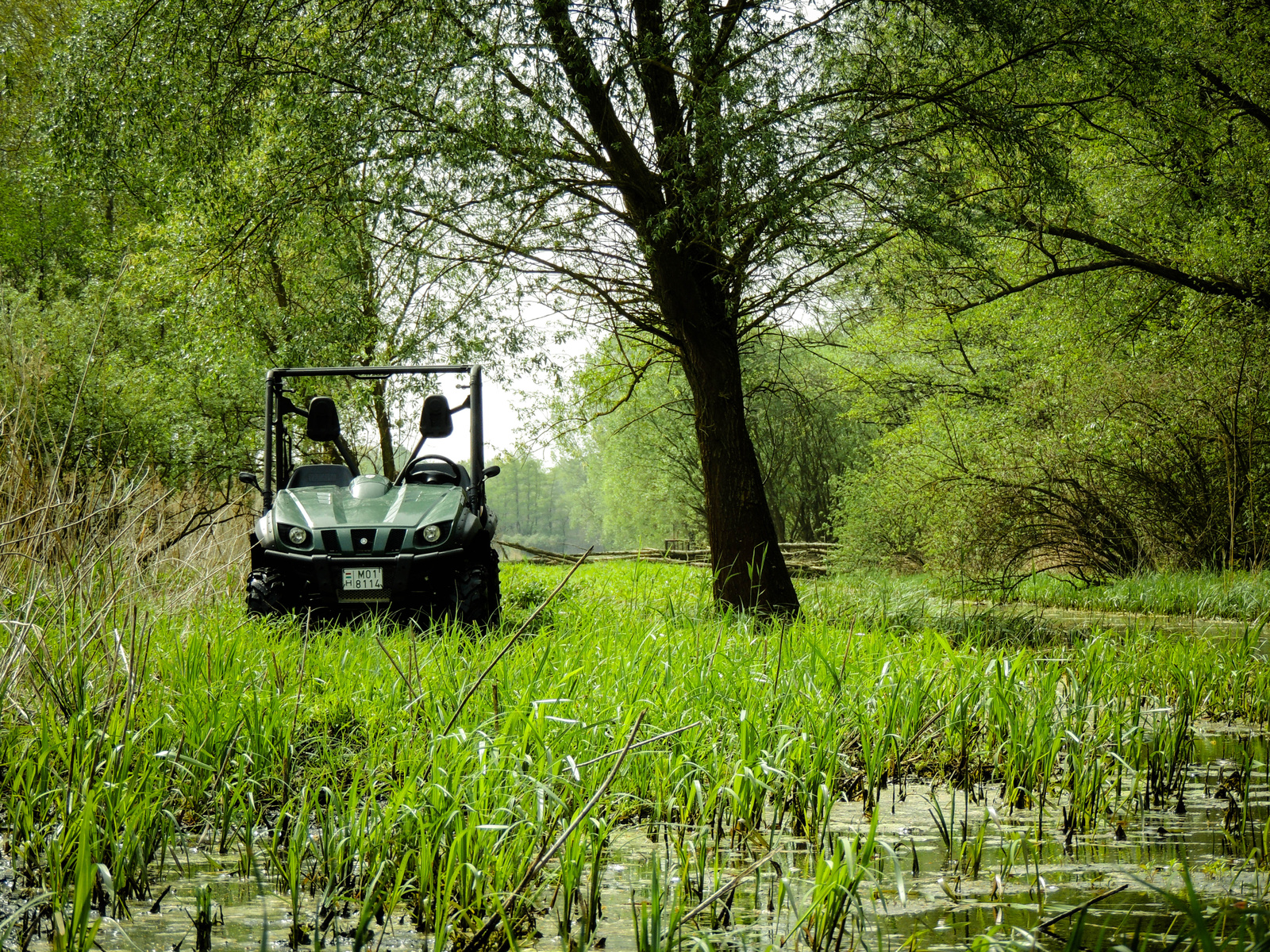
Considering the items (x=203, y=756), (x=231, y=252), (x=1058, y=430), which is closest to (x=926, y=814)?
(x=203, y=756)

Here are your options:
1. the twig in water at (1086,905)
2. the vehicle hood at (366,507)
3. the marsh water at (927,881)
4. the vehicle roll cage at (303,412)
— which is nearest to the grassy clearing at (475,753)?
the marsh water at (927,881)

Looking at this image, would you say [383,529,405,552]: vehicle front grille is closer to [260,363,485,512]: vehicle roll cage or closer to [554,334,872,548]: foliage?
[260,363,485,512]: vehicle roll cage

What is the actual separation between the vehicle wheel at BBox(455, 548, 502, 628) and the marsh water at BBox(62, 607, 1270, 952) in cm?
332

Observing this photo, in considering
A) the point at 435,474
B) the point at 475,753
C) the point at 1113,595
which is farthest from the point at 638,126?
the point at 1113,595

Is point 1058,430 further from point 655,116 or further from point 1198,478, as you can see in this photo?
point 655,116

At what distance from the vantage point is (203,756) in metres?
3.40

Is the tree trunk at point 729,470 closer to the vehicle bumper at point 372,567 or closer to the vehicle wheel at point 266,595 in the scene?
the vehicle bumper at point 372,567

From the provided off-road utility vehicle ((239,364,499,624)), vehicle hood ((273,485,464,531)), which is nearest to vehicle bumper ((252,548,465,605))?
off-road utility vehicle ((239,364,499,624))

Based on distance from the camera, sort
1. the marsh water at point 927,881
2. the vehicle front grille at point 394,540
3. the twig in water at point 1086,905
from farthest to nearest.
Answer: the vehicle front grille at point 394,540
the marsh water at point 927,881
the twig in water at point 1086,905

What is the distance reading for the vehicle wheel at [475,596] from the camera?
252 inches

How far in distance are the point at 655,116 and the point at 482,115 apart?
190cm

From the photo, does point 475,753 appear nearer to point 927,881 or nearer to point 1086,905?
point 927,881

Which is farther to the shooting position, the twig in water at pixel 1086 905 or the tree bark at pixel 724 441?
the tree bark at pixel 724 441

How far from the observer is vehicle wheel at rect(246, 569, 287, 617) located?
6363 millimetres
